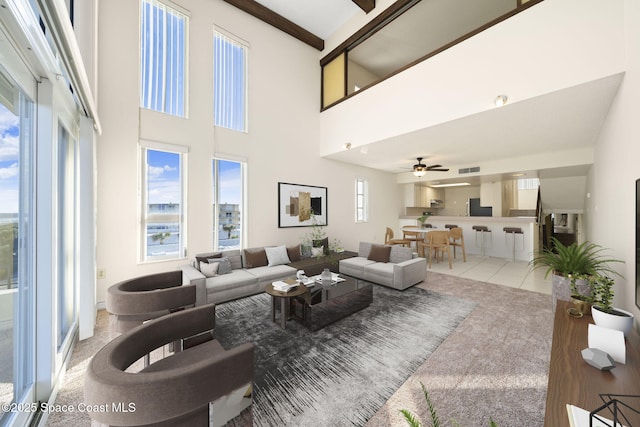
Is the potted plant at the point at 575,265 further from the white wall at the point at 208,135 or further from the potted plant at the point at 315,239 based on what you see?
the white wall at the point at 208,135

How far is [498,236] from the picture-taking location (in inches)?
280

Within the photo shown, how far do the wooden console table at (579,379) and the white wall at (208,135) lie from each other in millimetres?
4615

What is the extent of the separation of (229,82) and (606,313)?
6.00 meters

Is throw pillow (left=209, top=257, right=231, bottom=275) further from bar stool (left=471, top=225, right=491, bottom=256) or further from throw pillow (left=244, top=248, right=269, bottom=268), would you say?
bar stool (left=471, top=225, right=491, bottom=256)

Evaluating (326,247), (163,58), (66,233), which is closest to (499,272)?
(326,247)

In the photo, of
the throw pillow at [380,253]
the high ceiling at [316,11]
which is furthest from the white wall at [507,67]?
the throw pillow at [380,253]

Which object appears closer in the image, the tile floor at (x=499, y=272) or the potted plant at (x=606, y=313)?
the potted plant at (x=606, y=313)

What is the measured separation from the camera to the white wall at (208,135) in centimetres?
359

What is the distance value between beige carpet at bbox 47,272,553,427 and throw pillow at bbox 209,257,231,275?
1.50 m

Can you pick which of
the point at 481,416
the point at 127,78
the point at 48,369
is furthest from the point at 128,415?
the point at 127,78

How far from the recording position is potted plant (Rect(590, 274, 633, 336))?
157 cm

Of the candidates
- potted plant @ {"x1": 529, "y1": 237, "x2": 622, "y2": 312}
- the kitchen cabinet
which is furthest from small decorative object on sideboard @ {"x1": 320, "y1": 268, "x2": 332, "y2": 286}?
the kitchen cabinet

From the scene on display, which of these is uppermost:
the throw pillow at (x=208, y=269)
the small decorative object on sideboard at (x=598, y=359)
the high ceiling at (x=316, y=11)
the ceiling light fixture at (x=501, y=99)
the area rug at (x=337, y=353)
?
the high ceiling at (x=316, y=11)

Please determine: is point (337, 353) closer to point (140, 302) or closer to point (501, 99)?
point (140, 302)
